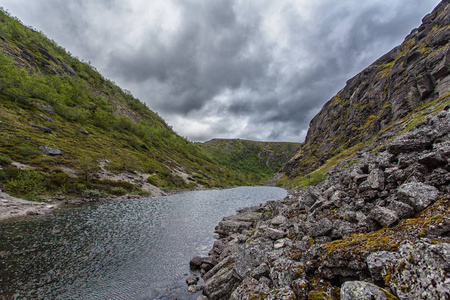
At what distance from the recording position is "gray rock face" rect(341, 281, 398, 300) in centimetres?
480

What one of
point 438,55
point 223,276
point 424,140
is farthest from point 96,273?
point 438,55

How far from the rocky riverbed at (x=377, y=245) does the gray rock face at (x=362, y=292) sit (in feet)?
0.08

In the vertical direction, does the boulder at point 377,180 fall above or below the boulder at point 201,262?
above

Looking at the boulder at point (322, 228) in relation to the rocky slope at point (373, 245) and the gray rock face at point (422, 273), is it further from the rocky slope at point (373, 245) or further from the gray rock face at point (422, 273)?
the gray rock face at point (422, 273)

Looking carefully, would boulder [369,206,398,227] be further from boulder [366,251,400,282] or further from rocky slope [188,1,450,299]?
boulder [366,251,400,282]

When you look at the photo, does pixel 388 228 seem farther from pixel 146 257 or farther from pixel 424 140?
pixel 146 257

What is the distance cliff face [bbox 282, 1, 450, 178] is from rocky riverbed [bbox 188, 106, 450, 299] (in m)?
85.6

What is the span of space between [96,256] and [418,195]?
24.6m

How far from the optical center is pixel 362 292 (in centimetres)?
507

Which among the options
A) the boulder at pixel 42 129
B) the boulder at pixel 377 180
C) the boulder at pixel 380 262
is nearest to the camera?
the boulder at pixel 380 262

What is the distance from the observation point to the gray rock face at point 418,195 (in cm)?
716

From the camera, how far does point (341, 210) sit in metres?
11.4

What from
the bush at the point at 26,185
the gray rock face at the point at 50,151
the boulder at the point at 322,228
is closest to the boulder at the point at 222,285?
the boulder at the point at 322,228

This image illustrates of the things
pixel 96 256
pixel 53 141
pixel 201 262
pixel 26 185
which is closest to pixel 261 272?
pixel 201 262
